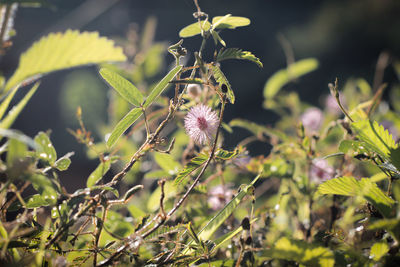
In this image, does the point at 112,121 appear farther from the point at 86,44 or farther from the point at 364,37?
the point at 364,37

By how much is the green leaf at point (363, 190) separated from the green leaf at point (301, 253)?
58 mm

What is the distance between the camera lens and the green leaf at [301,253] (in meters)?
0.26

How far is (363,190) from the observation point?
28 centimetres

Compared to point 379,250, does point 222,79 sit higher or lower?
higher

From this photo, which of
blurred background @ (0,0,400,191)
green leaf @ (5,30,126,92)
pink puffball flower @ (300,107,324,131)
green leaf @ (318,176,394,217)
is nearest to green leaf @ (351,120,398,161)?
green leaf @ (318,176,394,217)

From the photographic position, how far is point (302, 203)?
19.5 inches

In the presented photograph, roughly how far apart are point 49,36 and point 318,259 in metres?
0.31

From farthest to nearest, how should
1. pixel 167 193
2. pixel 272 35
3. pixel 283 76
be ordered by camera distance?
1. pixel 272 35
2. pixel 283 76
3. pixel 167 193

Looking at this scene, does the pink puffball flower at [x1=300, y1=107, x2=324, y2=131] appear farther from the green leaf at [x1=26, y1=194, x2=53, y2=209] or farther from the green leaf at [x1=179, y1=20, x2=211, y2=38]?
the green leaf at [x1=26, y1=194, x2=53, y2=209]

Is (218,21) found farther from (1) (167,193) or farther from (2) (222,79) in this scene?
(1) (167,193)

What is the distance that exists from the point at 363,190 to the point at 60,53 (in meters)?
0.30

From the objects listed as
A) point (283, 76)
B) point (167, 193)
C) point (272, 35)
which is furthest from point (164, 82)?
point (272, 35)

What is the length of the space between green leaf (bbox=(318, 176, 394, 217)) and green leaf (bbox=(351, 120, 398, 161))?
42mm

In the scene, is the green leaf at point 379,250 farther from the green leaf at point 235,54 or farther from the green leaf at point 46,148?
the green leaf at point 46,148
